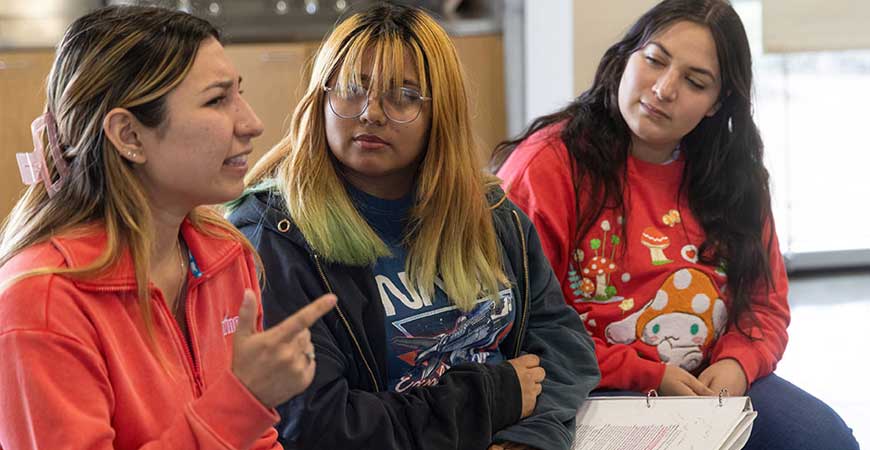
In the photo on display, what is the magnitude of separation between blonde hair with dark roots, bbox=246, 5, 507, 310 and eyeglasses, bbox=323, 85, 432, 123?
0.04 feet

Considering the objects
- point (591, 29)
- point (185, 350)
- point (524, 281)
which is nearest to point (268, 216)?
point (185, 350)

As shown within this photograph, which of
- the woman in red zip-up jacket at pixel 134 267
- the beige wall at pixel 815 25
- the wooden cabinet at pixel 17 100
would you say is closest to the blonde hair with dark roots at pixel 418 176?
the woman in red zip-up jacket at pixel 134 267

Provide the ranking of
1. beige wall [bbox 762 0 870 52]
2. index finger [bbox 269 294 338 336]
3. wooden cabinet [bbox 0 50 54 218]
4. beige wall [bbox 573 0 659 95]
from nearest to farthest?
index finger [bbox 269 294 338 336]
beige wall [bbox 573 0 659 95]
beige wall [bbox 762 0 870 52]
wooden cabinet [bbox 0 50 54 218]

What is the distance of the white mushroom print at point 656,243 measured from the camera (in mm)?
1936

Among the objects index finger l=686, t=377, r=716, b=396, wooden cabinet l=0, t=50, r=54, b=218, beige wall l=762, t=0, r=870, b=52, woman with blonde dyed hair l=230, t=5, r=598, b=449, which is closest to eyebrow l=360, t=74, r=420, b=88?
woman with blonde dyed hair l=230, t=5, r=598, b=449

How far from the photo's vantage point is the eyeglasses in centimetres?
155

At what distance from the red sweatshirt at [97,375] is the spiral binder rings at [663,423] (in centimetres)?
62

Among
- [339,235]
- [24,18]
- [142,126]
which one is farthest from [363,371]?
[24,18]

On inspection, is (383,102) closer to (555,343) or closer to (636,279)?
(555,343)

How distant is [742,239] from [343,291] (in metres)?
0.86

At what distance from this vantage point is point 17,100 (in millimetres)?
3986

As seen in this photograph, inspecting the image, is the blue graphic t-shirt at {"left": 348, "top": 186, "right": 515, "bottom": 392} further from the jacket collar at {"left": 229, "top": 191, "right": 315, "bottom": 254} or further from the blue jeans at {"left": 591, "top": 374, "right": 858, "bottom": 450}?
the blue jeans at {"left": 591, "top": 374, "right": 858, "bottom": 450}

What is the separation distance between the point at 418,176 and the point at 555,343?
0.36m

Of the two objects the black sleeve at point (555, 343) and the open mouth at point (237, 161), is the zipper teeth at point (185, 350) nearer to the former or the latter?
the open mouth at point (237, 161)
